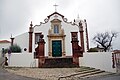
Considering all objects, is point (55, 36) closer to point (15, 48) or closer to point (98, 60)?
point (15, 48)

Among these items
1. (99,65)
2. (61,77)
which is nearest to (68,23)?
(99,65)

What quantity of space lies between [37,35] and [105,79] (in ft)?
52.3

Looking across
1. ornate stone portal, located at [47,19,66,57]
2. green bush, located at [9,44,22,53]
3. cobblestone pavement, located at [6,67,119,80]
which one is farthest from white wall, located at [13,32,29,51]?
cobblestone pavement, located at [6,67,119,80]

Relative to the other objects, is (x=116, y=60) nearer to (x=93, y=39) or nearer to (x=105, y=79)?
(x=105, y=79)

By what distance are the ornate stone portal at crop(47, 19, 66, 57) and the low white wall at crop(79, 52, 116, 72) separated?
259 inches

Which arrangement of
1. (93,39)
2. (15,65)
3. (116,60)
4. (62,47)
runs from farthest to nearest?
(93,39), (62,47), (15,65), (116,60)

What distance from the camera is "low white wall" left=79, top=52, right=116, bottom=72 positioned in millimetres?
16688

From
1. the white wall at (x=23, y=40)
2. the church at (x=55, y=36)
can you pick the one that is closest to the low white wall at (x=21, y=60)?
the church at (x=55, y=36)

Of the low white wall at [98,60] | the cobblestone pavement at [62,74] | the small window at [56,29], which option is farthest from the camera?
the small window at [56,29]

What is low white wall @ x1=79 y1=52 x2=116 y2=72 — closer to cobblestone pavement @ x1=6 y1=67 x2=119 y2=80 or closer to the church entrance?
cobblestone pavement @ x1=6 y1=67 x2=119 y2=80

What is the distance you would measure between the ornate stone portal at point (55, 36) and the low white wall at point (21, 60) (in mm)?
6272

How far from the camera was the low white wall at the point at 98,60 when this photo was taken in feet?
54.7

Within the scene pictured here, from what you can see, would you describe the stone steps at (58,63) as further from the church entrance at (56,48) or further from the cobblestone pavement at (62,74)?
the church entrance at (56,48)

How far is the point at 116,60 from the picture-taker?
17.0 m
